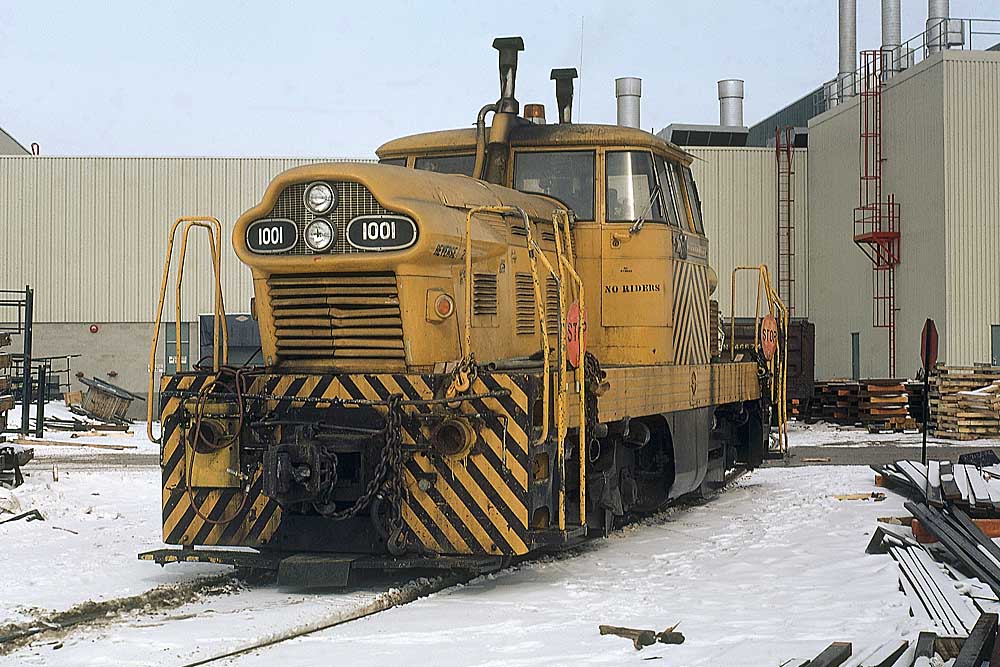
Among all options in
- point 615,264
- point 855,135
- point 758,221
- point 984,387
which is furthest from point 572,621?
point 758,221

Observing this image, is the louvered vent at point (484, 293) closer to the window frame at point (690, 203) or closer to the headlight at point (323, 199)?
the headlight at point (323, 199)

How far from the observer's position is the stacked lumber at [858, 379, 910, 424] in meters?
24.7

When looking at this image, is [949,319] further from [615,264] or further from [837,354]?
[615,264]

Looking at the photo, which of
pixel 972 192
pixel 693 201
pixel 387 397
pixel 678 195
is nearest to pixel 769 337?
pixel 693 201

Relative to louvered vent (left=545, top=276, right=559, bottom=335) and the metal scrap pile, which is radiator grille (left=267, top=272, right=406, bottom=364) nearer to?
louvered vent (left=545, top=276, right=559, bottom=335)

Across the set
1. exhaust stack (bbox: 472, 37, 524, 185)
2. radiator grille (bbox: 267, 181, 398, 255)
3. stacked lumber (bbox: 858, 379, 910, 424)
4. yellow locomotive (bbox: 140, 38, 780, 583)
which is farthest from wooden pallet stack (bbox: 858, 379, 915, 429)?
radiator grille (bbox: 267, 181, 398, 255)

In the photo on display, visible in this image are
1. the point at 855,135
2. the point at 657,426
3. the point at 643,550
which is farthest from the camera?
the point at 855,135

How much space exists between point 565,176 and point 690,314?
6.78 feet

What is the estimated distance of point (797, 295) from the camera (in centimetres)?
3136

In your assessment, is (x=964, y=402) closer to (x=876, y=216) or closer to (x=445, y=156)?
(x=876, y=216)

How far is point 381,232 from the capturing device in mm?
8148

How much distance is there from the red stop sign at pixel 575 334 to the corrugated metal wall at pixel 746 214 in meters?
23.1

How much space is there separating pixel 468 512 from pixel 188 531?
1981 mm

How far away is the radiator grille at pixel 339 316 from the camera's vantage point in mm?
8312
